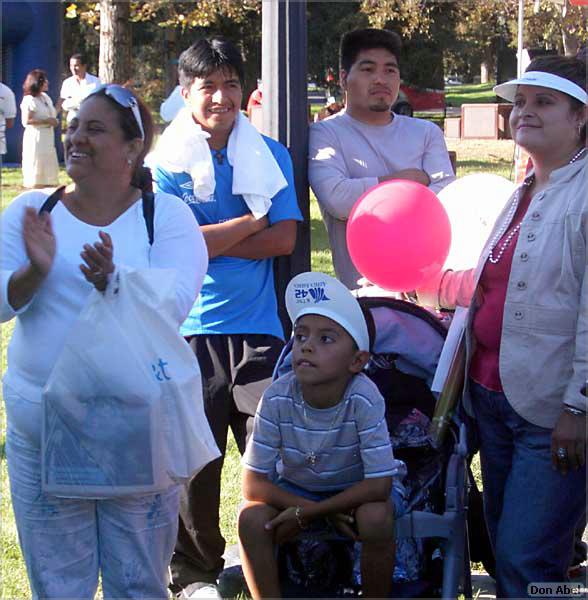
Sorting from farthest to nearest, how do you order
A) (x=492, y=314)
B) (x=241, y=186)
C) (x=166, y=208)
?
(x=241, y=186), (x=492, y=314), (x=166, y=208)

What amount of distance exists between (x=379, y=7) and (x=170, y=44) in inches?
497

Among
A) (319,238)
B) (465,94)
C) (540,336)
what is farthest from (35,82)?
(465,94)

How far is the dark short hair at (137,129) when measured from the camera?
2881 millimetres

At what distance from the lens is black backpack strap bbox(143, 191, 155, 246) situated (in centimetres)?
286

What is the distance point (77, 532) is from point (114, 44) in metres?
10.3

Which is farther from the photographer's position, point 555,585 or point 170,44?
point 170,44

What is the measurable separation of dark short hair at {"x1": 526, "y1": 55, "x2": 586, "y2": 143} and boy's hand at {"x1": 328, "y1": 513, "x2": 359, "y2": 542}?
1357 millimetres

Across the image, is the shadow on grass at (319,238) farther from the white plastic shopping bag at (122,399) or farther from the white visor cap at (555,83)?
the white plastic shopping bag at (122,399)

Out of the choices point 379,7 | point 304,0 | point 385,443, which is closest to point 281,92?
point 304,0

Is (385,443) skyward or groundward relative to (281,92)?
groundward

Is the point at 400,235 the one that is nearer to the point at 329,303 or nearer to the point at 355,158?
the point at 329,303

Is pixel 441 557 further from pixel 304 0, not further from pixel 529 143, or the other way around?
pixel 304 0

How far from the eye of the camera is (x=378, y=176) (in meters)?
4.02

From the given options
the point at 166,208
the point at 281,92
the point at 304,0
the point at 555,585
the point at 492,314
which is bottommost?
the point at 555,585
